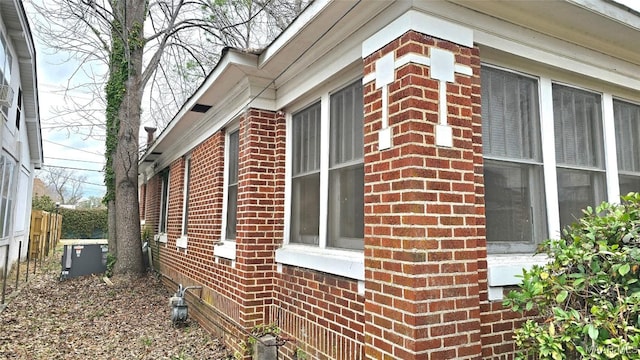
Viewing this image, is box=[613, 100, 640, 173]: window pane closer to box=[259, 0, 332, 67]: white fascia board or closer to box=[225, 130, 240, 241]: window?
box=[259, 0, 332, 67]: white fascia board

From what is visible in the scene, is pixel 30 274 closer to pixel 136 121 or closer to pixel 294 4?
pixel 136 121

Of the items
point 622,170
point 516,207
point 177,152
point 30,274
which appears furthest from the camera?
point 30,274

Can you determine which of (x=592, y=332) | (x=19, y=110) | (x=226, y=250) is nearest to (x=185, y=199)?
(x=226, y=250)

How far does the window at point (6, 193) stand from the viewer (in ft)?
34.8

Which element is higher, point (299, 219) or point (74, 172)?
point (74, 172)

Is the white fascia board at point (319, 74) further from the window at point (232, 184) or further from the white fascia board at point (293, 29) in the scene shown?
the window at point (232, 184)

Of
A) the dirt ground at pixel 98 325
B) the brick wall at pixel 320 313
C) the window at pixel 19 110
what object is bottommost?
the dirt ground at pixel 98 325

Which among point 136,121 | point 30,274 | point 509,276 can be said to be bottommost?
point 30,274

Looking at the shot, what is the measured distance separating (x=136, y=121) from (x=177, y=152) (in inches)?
89.8

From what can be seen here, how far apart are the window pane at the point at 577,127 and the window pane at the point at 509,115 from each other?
0.31 metres

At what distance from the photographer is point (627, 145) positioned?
13.9 ft

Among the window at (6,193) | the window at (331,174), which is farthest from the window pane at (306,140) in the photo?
the window at (6,193)

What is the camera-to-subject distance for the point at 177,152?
9.15 metres

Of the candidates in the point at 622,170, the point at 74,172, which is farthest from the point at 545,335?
the point at 74,172
